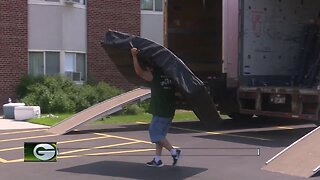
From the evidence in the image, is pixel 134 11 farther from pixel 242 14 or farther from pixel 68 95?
pixel 242 14

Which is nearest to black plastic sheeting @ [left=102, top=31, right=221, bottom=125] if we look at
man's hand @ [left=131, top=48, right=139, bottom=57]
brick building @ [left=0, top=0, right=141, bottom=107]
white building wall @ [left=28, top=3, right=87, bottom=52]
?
man's hand @ [left=131, top=48, right=139, bottom=57]

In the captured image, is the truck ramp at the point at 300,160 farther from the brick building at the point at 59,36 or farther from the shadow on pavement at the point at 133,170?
the brick building at the point at 59,36

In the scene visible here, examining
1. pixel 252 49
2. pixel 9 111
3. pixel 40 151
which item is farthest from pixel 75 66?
pixel 40 151

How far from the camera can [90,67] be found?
80.6 ft

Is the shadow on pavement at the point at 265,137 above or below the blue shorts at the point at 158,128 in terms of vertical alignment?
below

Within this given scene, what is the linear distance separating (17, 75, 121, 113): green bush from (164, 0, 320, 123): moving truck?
6.19 m

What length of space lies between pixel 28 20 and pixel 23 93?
289cm

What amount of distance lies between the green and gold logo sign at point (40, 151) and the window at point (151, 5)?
1724cm

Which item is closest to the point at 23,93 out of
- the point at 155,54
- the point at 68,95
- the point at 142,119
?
the point at 68,95

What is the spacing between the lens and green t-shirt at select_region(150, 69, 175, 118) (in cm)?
927

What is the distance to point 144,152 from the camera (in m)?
11.1

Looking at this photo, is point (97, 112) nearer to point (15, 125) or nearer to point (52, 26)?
point (15, 125)

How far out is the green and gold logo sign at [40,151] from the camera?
9203mm

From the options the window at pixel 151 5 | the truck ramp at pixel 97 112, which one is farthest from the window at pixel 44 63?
the truck ramp at pixel 97 112
